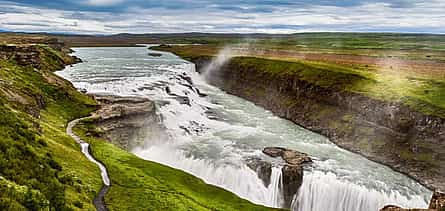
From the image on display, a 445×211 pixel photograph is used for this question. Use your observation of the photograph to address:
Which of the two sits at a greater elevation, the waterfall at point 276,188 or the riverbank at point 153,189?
the riverbank at point 153,189

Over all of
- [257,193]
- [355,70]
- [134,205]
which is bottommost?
[257,193]

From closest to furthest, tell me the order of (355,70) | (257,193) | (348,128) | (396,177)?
(257,193) → (396,177) → (348,128) → (355,70)

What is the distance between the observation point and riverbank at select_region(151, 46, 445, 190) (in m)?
46.4

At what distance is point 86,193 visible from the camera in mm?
25250

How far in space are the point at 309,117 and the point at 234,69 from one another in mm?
46168

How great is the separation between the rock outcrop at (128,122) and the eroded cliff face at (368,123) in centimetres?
2466

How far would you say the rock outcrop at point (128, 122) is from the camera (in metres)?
49.9

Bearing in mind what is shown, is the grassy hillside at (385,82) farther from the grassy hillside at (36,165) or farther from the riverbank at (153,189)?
the grassy hillside at (36,165)

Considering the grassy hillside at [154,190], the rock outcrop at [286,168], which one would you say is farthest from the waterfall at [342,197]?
the grassy hillside at [154,190]

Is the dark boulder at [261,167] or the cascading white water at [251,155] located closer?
the cascading white water at [251,155]

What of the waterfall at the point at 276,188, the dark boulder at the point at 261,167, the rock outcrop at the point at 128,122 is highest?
the rock outcrop at the point at 128,122

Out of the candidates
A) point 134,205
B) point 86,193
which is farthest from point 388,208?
point 86,193

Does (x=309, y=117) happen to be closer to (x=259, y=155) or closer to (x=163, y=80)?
(x=259, y=155)

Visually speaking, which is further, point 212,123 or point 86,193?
point 212,123
